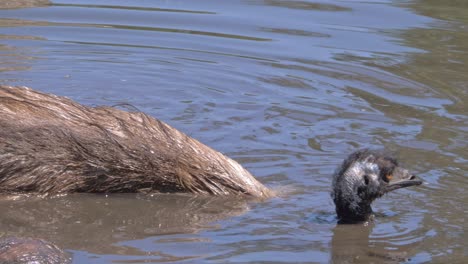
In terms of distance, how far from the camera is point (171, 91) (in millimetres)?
11125

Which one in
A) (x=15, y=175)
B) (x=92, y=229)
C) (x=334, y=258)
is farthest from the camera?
(x=15, y=175)

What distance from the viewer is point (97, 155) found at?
8242 millimetres

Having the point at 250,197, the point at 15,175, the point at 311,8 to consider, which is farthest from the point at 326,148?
the point at 311,8

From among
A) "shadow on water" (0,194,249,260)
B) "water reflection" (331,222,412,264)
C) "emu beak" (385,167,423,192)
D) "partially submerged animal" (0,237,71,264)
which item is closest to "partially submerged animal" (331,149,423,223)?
"emu beak" (385,167,423,192)

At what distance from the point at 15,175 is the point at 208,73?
159 inches

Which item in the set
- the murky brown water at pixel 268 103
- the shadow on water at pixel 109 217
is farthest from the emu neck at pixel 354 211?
the shadow on water at pixel 109 217

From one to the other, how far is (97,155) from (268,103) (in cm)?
285

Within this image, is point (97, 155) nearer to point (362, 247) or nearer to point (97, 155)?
point (97, 155)

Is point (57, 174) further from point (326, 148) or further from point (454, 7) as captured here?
point (454, 7)

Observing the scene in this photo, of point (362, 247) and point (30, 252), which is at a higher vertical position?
point (30, 252)

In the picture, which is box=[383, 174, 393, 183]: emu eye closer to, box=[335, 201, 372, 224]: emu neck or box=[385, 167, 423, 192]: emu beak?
box=[385, 167, 423, 192]: emu beak

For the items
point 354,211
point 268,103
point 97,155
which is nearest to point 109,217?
point 97,155

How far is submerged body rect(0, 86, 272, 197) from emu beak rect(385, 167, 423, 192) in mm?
1040

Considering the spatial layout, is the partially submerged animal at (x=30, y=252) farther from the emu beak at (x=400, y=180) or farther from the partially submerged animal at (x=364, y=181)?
the emu beak at (x=400, y=180)
